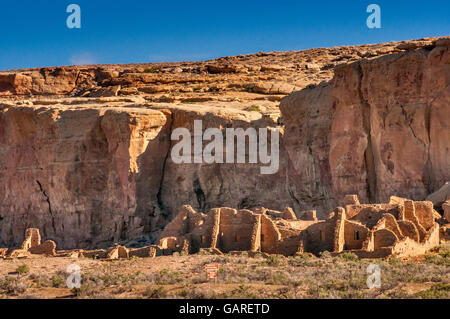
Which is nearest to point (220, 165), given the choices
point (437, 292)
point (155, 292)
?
point (155, 292)

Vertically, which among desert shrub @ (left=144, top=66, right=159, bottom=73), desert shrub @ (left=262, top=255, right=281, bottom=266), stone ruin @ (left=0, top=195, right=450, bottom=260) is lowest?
desert shrub @ (left=262, top=255, right=281, bottom=266)

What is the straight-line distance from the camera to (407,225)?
31609 mm

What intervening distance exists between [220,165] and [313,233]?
55.3 feet

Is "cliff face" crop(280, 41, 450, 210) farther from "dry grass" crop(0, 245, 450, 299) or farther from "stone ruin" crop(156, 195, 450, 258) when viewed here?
"dry grass" crop(0, 245, 450, 299)

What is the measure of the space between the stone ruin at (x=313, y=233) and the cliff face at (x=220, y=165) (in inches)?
201

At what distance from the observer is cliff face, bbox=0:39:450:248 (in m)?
40.2

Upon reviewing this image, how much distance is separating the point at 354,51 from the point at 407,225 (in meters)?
46.8

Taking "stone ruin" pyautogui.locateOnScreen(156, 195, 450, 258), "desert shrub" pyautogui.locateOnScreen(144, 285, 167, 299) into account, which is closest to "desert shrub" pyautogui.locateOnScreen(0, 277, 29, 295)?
"desert shrub" pyautogui.locateOnScreen(144, 285, 167, 299)

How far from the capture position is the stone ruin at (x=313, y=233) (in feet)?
101

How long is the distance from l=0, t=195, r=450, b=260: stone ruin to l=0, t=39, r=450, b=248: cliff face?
510 cm

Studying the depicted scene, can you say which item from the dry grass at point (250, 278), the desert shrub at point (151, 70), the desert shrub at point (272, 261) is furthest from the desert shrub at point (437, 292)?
the desert shrub at point (151, 70)

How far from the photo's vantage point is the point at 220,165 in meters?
48.5

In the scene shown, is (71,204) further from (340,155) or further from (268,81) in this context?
(268,81)

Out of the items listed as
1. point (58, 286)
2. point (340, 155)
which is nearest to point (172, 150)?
point (340, 155)
